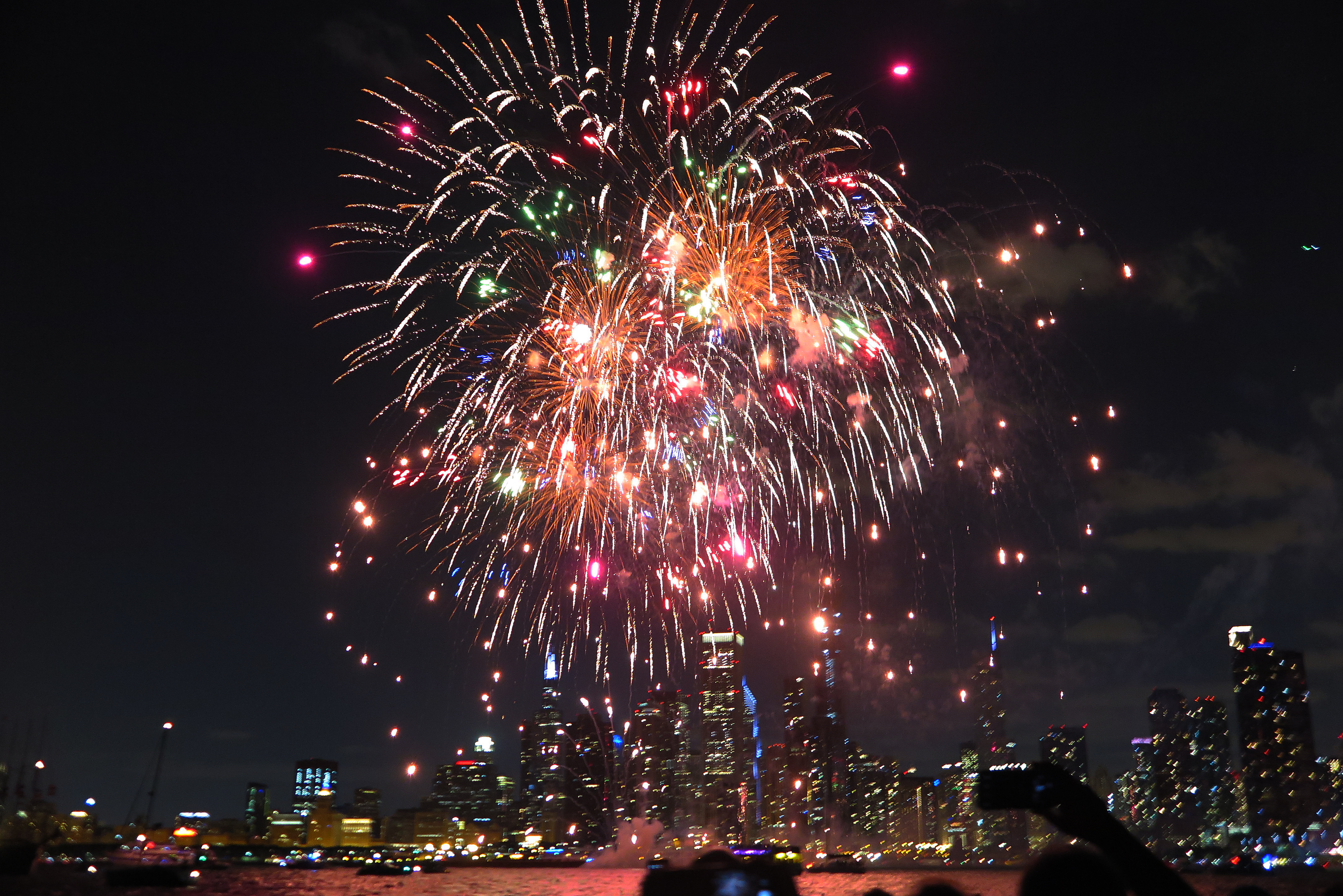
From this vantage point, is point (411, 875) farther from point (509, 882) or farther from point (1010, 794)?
point (1010, 794)

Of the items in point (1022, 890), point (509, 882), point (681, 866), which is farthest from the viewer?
point (509, 882)

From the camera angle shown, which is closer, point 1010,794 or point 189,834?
point 1010,794

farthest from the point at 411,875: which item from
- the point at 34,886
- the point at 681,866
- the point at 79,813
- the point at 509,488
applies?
the point at 681,866

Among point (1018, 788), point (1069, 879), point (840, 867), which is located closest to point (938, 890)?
point (1018, 788)

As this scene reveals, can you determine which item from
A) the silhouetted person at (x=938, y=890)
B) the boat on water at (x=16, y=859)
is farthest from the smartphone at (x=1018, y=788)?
the boat on water at (x=16, y=859)

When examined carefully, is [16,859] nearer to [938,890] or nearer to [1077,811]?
[938,890]

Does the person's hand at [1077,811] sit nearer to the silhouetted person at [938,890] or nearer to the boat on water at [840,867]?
the silhouetted person at [938,890]

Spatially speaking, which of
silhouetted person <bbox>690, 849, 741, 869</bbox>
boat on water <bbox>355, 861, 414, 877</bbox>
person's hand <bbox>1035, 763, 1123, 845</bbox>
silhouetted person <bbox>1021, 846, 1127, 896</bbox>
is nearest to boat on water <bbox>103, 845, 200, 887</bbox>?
boat on water <bbox>355, 861, 414, 877</bbox>
